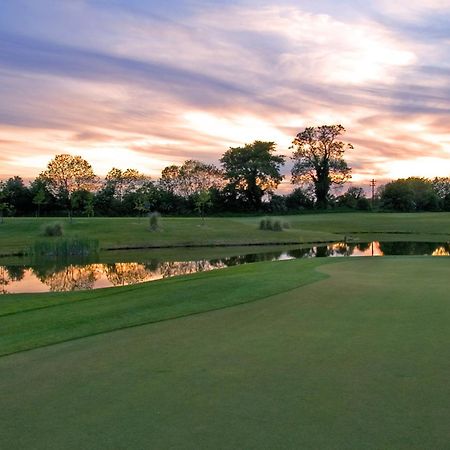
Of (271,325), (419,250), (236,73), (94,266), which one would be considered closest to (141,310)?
(271,325)

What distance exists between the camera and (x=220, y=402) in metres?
4.27

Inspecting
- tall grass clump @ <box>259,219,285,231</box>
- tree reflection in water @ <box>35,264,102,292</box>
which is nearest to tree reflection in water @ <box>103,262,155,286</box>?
tree reflection in water @ <box>35,264,102,292</box>

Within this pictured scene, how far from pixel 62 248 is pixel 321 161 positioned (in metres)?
63.4

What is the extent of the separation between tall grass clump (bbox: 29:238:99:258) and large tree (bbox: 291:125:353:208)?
197 feet

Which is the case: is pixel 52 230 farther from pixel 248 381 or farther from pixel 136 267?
pixel 248 381

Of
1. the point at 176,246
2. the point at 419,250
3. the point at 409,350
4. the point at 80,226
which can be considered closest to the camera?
the point at 409,350

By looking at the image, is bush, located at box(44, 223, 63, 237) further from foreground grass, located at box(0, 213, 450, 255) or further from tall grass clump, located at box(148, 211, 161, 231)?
tall grass clump, located at box(148, 211, 161, 231)

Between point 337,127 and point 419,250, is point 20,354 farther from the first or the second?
point 337,127

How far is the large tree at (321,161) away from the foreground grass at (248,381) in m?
80.7

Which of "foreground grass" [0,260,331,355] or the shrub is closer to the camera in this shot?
"foreground grass" [0,260,331,355]

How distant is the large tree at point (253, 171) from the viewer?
88438mm

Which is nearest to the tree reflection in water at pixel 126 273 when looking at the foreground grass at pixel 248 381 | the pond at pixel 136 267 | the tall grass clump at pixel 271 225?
the pond at pixel 136 267

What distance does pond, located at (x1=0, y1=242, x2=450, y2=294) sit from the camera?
64.2 feet

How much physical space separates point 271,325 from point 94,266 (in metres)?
20.1
